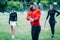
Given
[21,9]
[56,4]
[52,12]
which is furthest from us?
[56,4]

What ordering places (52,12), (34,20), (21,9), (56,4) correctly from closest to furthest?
1. (34,20)
2. (52,12)
3. (21,9)
4. (56,4)

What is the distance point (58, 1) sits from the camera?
6031 centimetres

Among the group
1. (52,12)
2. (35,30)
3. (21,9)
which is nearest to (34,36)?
(35,30)

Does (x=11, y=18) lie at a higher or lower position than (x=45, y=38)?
higher

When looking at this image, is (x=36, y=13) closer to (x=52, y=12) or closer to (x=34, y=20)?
(x=34, y=20)

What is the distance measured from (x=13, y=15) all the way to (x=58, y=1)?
148ft

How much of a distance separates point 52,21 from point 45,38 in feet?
3.46

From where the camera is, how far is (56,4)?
196ft

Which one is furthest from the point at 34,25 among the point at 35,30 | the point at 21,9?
the point at 21,9

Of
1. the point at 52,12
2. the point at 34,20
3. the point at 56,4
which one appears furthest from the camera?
the point at 56,4

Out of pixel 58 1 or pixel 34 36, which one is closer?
pixel 34 36

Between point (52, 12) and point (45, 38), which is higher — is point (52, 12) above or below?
above

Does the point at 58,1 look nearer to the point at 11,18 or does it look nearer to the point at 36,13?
the point at 11,18

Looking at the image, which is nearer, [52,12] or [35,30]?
[35,30]
